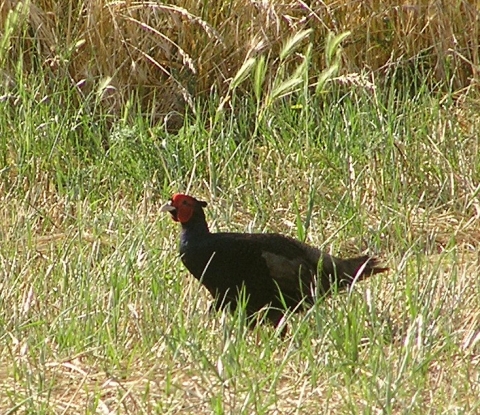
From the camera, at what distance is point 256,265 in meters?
4.75

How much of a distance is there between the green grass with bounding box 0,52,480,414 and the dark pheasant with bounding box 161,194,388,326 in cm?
10

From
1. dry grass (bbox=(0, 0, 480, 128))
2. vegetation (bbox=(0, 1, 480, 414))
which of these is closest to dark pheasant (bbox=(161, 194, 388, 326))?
vegetation (bbox=(0, 1, 480, 414))

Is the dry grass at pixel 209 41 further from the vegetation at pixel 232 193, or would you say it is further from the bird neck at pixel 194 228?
the bird neck at pixel 194 228

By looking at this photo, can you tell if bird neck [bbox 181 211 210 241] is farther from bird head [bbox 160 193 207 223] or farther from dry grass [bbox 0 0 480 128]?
dry grass [bbox 0 0 480 128]

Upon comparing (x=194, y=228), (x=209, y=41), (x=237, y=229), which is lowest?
(x=237, y=229)

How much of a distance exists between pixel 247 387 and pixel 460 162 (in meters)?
2.37

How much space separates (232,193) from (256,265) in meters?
0.83

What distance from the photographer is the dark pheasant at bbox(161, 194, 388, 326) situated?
15.4 ft

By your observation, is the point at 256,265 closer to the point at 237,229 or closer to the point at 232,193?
the point at 237,229

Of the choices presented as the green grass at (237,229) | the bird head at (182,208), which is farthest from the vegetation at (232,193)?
the bird head at (182,208)

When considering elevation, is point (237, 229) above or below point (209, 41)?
below

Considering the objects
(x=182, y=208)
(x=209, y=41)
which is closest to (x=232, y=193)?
(x=182, y=208)

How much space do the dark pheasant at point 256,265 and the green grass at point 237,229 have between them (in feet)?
0.34

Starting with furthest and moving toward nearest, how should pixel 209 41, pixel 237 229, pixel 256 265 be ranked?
pixel 209 41 < pixel 237 229 < pixel 256 265
